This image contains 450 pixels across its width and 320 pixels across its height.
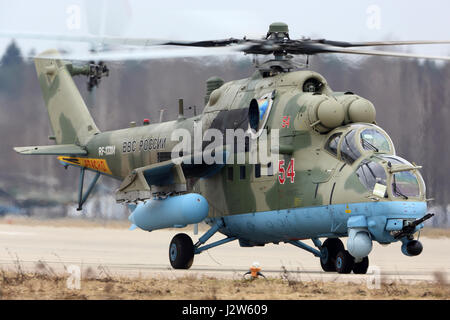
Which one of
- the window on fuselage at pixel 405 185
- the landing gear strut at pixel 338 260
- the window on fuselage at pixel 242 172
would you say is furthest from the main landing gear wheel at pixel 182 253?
the window on fuselage at pixel 405 185

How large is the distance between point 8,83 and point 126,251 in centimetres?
676

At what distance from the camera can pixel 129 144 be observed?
60.0ft

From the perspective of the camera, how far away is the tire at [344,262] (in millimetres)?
15656

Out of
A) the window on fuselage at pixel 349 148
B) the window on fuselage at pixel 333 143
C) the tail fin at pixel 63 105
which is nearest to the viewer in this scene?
the window on fuselage at pixel 349 148

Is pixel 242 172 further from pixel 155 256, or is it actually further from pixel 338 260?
pixel 155 256

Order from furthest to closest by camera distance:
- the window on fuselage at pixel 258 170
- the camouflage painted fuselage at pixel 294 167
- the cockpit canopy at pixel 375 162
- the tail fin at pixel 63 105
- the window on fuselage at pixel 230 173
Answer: the tail fin at pixel 63 105 < the window on fuselage at pixel 230 173 < the window on fuselage at pixel 258 170 < the camouflage painted fuselage at pixel 294 167 < the cockpit canopy at pixel 375 162

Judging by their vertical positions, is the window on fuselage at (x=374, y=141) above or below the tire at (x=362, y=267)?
above

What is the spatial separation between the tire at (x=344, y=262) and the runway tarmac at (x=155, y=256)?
28cm

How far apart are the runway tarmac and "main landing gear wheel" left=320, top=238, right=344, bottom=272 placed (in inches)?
6.9

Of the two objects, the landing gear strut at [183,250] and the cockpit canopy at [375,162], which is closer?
the cockpit canopy at [375,162]

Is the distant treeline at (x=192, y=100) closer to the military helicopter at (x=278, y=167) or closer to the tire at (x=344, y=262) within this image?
the military helicopter at (x=278, y=167)

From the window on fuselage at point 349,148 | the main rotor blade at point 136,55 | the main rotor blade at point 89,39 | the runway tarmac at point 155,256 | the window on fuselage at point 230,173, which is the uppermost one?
the main rotor blade at point 89,39

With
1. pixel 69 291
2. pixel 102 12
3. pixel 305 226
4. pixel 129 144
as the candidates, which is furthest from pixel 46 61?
pixel 69 291

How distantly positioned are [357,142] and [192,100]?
1057cm
